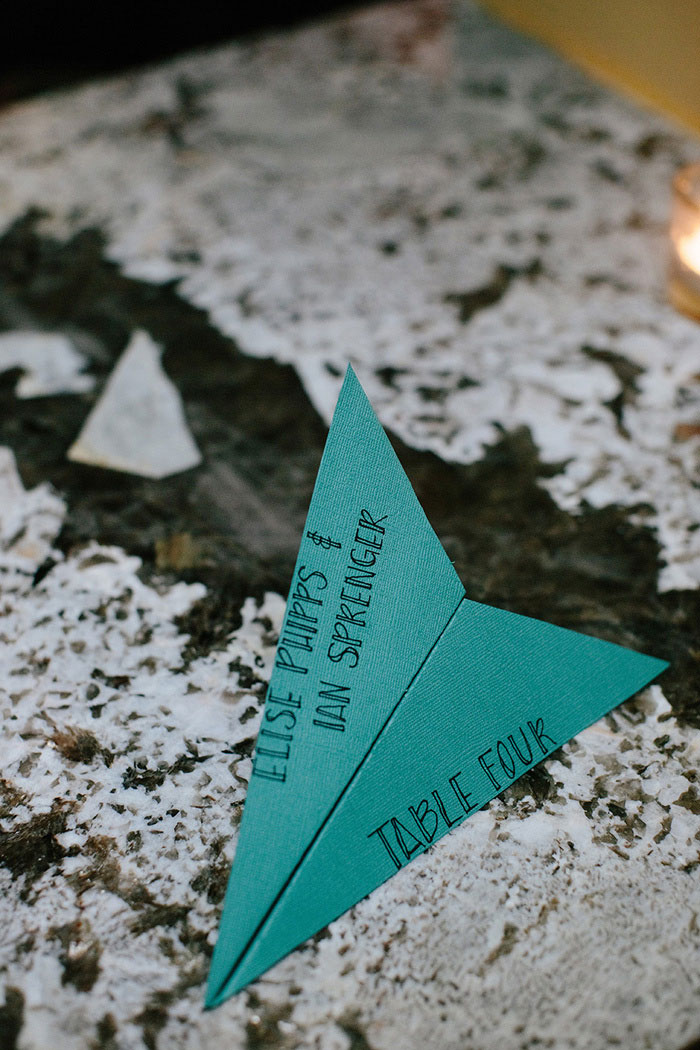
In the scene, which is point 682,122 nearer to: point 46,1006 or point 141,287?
point 141,287

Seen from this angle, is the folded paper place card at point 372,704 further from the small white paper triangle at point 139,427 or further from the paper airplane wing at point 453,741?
the small white paper triangle at point 139,427

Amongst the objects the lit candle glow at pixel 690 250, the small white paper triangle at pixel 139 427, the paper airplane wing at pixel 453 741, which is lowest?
the small white paper triangle at pixel 139 427

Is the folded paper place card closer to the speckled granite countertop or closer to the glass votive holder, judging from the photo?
the speckled granite countertop

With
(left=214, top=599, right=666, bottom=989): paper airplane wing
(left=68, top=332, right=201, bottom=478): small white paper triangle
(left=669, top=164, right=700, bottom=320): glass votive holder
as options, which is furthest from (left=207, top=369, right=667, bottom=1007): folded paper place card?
(left=669, top=164, right=700, bottom=320): glass votive holder

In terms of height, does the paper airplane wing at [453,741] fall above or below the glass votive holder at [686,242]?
below

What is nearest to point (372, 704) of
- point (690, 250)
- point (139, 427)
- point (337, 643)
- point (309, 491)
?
point (337, 643)

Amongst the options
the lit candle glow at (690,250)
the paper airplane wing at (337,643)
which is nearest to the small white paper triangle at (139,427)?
the paper airplane wing at (337,643)

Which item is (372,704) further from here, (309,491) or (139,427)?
(139,427)
